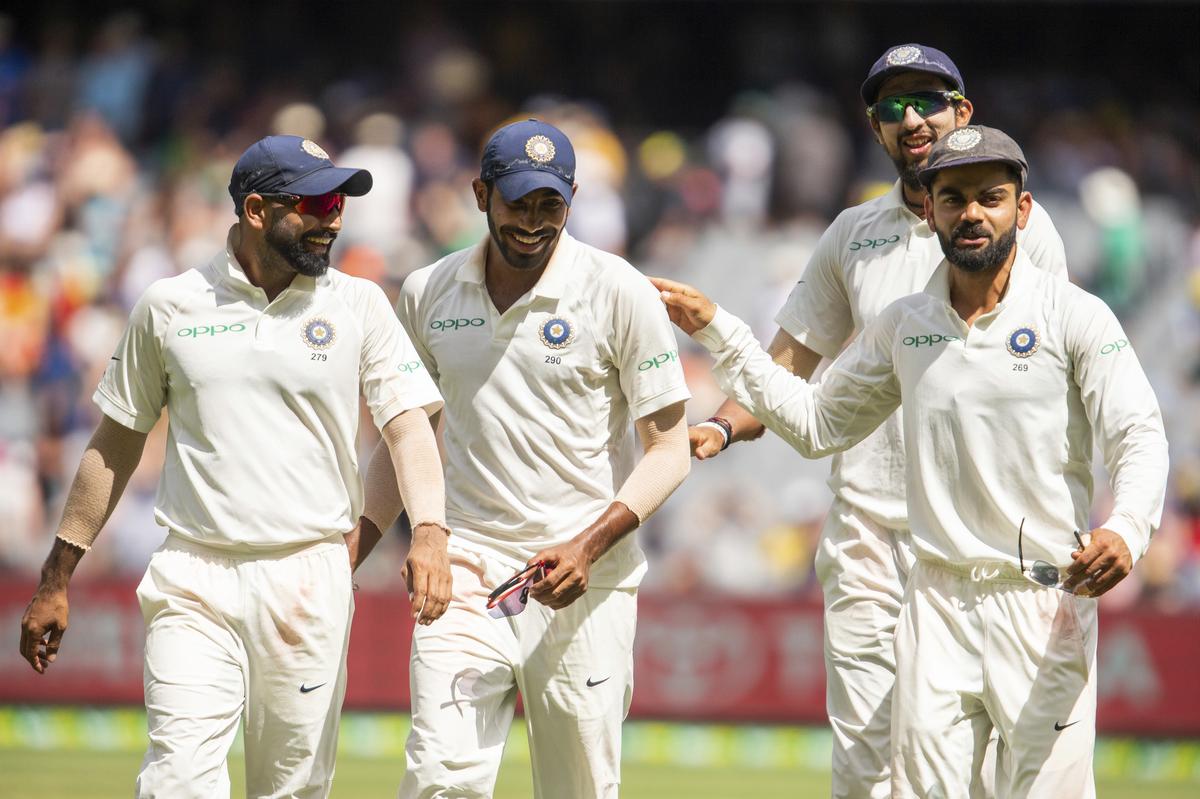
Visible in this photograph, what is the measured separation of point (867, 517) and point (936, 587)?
38.1 inches

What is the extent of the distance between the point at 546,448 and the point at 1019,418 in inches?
61.1

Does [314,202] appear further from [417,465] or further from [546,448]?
[546,448]

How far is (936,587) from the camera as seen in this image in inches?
218

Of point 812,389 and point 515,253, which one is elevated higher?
point 515,253

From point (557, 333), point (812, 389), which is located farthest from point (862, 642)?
point (557, 333)

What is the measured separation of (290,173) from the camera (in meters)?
5.76

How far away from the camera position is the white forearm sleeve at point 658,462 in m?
5.97

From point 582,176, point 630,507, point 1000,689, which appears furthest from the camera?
point 582,176

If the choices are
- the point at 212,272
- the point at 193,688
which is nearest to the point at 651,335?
the point at 212,272

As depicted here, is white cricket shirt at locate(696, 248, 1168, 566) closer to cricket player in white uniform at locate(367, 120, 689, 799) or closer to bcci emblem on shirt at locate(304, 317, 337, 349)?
cricket player in white uniform at locate(367, 120, 689, 799)

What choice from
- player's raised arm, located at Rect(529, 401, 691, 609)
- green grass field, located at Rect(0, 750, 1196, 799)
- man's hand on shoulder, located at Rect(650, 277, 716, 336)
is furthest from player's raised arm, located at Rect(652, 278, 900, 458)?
green grass field, located at Rect(0, 750, 1196, 799)

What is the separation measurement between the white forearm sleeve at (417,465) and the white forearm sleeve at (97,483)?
0.81m

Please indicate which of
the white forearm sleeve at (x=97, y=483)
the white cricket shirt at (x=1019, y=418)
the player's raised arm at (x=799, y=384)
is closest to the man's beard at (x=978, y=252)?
the white cricket shirt at (x=1019, y=418)

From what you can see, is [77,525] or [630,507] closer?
[77,525]
